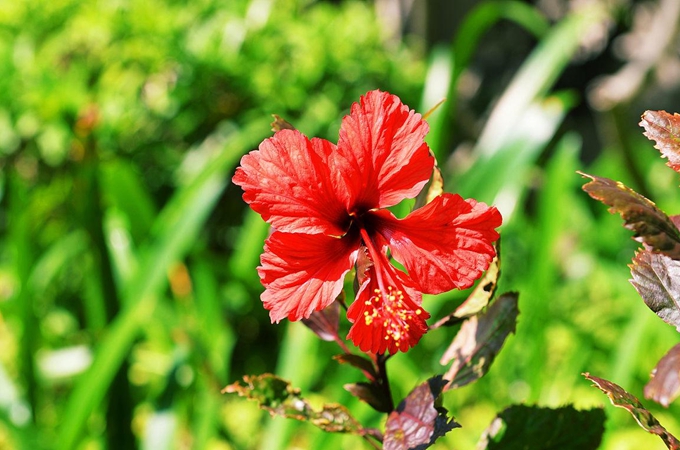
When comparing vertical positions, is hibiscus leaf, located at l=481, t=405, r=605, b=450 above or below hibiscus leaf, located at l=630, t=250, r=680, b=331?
below

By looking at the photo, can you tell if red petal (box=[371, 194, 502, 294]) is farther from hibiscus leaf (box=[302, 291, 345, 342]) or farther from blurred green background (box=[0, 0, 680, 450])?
blurred green background (box=[0, 0, 680, 450])

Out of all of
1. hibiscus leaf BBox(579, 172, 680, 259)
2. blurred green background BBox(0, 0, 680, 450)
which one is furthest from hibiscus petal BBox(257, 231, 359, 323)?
blurred green background BBox(0, 0, 680, 450)

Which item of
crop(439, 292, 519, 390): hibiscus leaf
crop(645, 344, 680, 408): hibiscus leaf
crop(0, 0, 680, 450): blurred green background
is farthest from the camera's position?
crop(0, 0, 680, 450): blurred green background

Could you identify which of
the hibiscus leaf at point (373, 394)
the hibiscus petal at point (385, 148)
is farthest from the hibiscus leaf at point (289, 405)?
the hibiscus petal at point (385, 148)

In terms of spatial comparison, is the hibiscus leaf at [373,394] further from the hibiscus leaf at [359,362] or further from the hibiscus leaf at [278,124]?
the hibiscus leaf at [278,124]

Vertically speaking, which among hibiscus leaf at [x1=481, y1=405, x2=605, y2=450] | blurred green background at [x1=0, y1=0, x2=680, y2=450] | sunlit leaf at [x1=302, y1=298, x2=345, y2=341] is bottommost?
blurred green background at [x1=0, y1=0, x2=680, y2=450]

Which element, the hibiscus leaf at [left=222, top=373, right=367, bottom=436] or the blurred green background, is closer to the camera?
the hibiscus leaf at [left=222, top=373, right=367, bottom=436]

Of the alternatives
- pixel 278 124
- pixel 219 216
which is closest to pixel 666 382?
pixel 278 124

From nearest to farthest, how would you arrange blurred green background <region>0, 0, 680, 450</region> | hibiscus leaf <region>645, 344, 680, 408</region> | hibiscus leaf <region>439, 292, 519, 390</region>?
hibiscus leaf <region>645, 344, 680, 408</region>
hibiscus leaf <region>439, 292, 519, 390</region>
blurred green background <region>0, 0, 680, 450</region>
